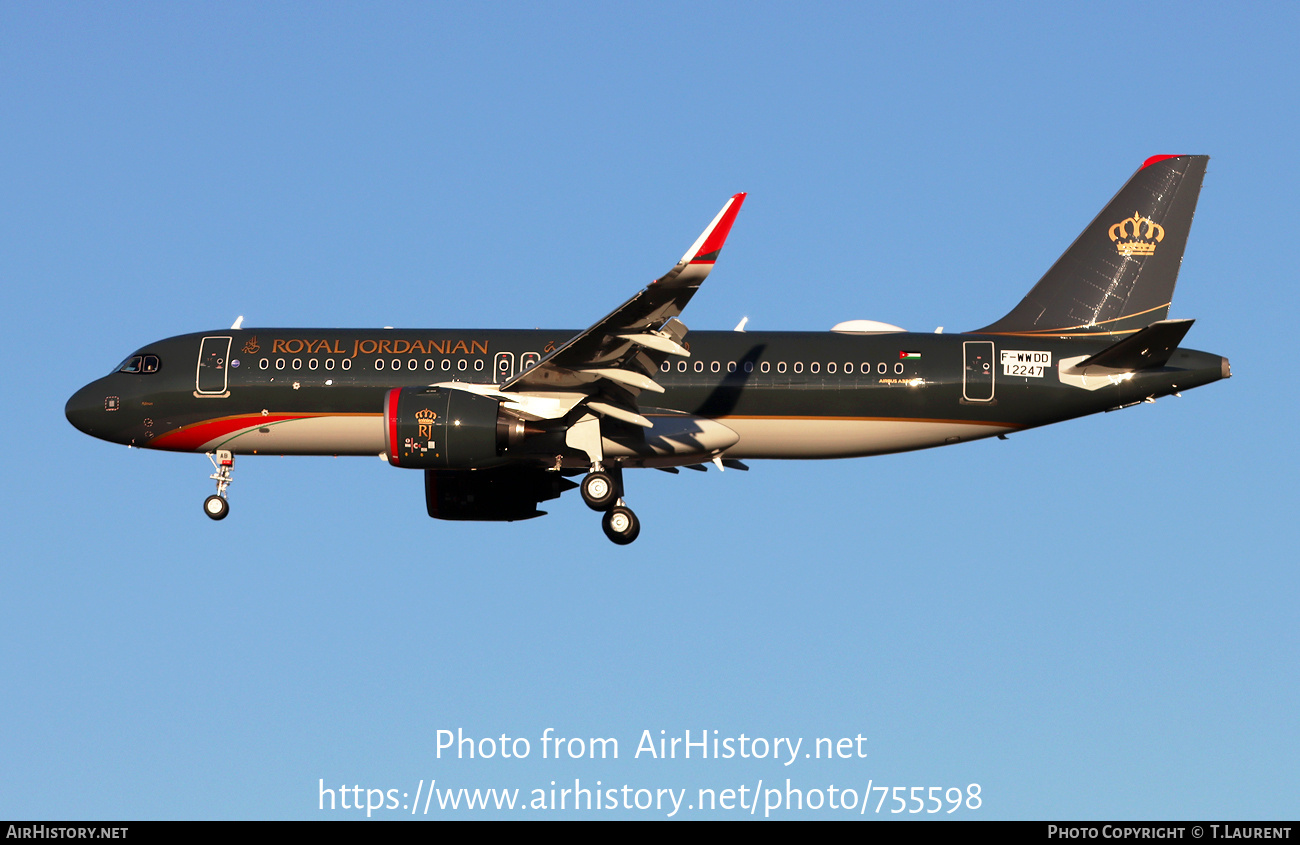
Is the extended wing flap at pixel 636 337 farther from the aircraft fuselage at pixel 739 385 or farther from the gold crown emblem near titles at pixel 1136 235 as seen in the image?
the gold crown emblem near titles at pixel 1136 235

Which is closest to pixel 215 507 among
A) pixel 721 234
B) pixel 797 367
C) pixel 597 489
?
pixel 597 489

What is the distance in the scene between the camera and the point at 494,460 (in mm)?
37406

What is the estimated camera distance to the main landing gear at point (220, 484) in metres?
42.0

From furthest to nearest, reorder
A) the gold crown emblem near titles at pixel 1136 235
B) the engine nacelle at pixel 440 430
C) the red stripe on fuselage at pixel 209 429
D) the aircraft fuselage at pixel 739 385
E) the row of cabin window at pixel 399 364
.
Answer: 1. the gold crown emblem near titles at pixel 1136 235
2. the red stripe on fuselage at pixel 209 429
3. the row of cabin window at pixel 399 364
4. the aircraft fuselage at pixel 739 385
5. the engine nacelle at pixel 440 430

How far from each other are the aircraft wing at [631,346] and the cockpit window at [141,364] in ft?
33.4

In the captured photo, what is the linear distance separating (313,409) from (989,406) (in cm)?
1624

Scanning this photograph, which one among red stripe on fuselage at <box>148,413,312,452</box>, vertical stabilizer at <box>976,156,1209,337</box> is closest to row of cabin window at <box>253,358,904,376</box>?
red stripe on fuselage at <box>148,413,312,452</box>

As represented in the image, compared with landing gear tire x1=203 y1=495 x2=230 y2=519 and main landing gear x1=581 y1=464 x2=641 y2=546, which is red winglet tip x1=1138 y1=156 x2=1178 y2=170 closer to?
main landing gear x1=581 y1=464 x2=641 y2=546

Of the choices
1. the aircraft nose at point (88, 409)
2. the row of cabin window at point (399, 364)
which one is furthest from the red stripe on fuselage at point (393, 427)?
the aircraft nose at point (88, 409)

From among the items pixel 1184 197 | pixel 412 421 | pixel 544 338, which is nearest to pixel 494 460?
pixel 412 421

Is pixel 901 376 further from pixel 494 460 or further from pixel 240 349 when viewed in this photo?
pixel 240 349

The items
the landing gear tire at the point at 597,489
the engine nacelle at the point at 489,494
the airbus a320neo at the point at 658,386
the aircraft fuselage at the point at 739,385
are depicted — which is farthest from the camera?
the engine nacelle at the point at 489,494

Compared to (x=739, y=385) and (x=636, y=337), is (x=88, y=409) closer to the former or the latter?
(x=636, y=337)

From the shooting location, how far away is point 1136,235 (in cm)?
4291
